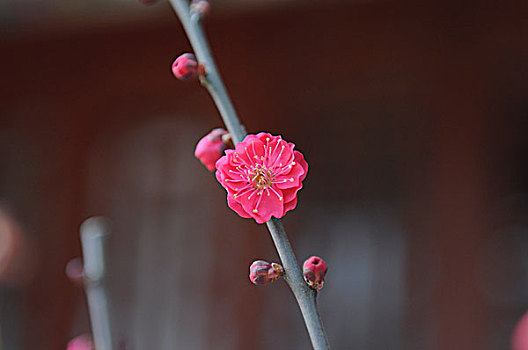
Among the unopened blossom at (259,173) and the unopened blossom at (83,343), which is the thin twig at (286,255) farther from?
the unopened blossom at (83,343)

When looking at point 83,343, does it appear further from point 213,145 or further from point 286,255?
point 286,255

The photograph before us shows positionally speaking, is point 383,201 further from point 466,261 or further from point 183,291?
point 183,291

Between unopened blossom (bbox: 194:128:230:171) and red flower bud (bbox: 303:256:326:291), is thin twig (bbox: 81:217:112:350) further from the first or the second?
red flower bud (bbox: 303:256:326:291)

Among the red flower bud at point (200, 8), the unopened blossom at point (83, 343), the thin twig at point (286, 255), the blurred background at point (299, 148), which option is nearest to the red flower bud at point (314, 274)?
the thin twig at point (286, 255)

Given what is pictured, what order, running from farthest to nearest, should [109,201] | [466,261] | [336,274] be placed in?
[109,201] < [336,274] < [466,261]

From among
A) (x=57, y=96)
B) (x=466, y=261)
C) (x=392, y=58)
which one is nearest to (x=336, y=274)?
(x=466, y=261)

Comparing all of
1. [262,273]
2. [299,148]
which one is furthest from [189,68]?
[299,148]
